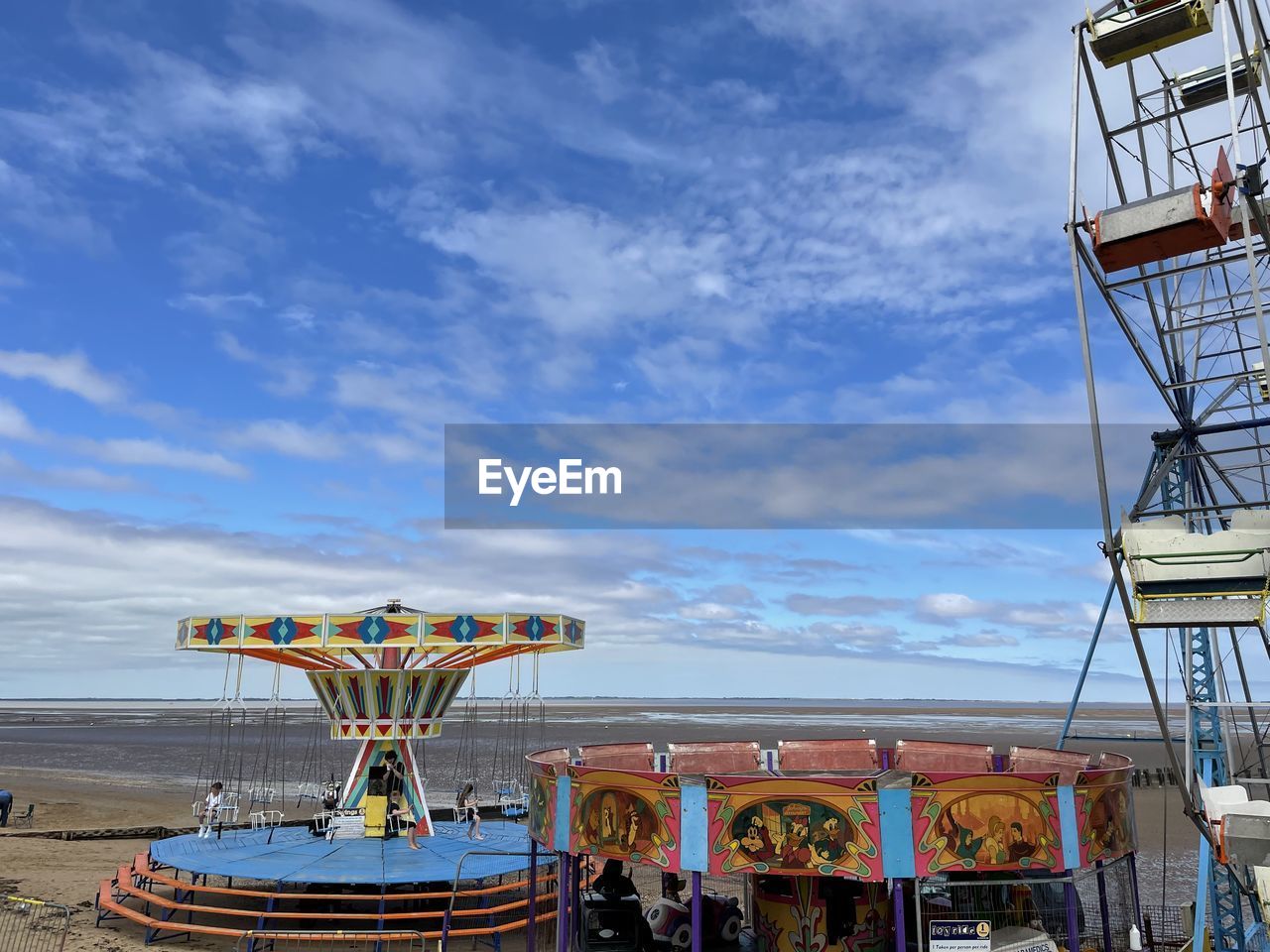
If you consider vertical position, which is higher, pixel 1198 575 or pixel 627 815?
pixel 1198 575

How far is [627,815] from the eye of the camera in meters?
12.1

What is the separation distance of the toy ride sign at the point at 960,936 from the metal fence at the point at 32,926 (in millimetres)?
13478

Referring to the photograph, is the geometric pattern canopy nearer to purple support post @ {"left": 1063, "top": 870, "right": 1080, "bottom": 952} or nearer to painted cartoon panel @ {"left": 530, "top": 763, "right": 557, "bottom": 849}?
painted cartoon panel @ {"left": 530, "top": 763, "right": 557, "bottom": 849}

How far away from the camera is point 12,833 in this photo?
95.6ft

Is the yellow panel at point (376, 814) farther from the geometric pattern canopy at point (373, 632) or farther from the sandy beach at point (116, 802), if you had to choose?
the sandy beach at point (116, 802)

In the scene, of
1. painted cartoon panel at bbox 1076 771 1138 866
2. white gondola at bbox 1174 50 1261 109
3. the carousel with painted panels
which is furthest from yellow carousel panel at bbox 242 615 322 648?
white gondola at bbox 1174 50 1261 109

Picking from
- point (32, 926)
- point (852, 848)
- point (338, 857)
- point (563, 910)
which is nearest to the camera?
point (852, 848)

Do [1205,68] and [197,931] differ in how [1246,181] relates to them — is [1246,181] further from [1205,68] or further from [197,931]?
[197,931]

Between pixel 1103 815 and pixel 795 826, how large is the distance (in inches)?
157

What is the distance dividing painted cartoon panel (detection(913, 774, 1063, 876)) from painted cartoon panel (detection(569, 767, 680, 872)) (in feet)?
9.17

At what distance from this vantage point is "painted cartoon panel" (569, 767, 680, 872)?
11727mm

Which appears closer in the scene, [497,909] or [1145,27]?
[1145,27]

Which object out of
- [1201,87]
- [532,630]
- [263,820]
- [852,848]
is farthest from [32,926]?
[1201,87]

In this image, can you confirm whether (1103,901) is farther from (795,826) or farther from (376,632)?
(376,632)
